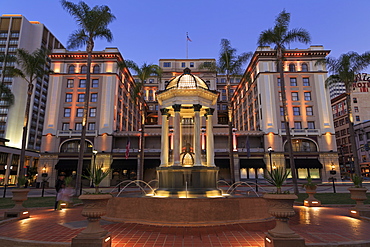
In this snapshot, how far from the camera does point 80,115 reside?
45062 millimetres

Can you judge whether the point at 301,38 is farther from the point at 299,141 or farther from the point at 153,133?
the point at 153,133

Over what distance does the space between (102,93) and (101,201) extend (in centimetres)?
4242

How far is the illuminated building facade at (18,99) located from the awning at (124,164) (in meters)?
34.5

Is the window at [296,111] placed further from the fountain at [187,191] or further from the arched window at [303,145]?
the fountain at [187,191]

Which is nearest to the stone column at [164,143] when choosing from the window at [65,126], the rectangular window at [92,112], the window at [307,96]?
the rectangular window at [92,112]

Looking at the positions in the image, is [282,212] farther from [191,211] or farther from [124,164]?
[124,164]

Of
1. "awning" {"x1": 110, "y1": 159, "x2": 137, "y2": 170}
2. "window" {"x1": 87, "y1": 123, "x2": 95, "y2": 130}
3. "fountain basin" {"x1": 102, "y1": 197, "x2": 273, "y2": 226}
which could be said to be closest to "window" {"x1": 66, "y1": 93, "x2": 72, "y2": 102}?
"window" {"x1": 87, "y1": 123, "x2": 95, "y2": 130}

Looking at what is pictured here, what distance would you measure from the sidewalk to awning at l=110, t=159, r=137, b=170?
32.5 meters

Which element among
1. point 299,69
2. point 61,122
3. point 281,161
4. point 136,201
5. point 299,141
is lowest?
point 136,201

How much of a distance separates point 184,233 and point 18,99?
8093 centimetres

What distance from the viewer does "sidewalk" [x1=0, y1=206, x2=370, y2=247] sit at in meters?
6.79

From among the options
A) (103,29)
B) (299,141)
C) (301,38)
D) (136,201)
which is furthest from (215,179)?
(299,141)

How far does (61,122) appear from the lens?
44.5 meters

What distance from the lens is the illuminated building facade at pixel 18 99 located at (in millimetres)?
64625
